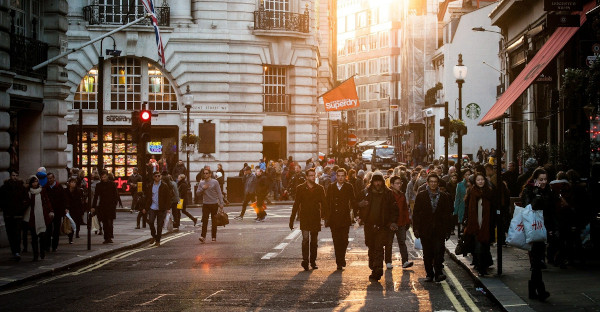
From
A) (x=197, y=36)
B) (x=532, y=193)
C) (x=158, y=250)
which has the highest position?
(x=197, y=36)

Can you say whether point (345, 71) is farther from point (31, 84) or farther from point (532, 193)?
point (532, 193)

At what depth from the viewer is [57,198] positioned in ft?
70.5

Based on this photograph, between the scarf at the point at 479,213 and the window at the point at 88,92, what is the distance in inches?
1252

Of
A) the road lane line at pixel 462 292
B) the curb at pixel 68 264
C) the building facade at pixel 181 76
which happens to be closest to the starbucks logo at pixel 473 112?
the building facade at pixel 181 76

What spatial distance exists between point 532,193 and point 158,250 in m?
10.7

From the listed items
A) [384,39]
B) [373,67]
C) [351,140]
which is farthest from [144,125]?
Result: [373,67]

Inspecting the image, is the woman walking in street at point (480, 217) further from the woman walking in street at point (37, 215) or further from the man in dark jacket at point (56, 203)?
the man in dark jacket at point (56, 203)

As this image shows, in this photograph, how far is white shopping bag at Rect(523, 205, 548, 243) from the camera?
12544 millimetres

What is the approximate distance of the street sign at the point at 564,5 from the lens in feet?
56.8

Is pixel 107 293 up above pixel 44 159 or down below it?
below

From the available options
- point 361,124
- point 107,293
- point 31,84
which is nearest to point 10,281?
point 107,293

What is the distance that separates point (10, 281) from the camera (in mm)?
15383

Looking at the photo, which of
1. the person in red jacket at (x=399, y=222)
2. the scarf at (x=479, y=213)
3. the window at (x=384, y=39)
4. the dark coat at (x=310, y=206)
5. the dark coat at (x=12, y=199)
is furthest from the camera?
the window at (x=384, y=39)

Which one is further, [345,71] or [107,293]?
[345,71]
